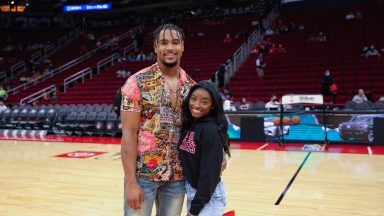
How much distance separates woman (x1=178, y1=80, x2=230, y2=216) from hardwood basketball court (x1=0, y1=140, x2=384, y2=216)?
2.17 meters

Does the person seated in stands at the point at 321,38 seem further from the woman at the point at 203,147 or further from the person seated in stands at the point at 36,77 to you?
the woman at the point at 203,147

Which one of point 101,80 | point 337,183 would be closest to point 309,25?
point 101,80

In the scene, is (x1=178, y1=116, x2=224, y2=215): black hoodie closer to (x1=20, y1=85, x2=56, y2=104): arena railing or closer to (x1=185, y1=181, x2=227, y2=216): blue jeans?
(x1=185, y1=181, x2=227, y2=216): blue jeans

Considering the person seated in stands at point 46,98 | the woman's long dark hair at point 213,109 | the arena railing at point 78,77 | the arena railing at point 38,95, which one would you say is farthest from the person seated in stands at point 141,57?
the woman's long dark hair at point 213,109

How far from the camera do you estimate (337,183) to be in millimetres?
5285

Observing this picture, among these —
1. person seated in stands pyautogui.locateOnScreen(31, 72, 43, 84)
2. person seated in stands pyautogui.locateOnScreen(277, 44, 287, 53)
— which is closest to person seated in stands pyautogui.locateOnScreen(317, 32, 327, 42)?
person seated in stands pyautogui.locateOnScreen(277, 44, 287, 53)

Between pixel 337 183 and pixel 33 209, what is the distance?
383 cm

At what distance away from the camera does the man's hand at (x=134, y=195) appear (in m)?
1.81

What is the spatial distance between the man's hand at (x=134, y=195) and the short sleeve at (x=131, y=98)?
0.35 metres

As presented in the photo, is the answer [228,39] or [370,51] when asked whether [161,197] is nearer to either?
[370,51]

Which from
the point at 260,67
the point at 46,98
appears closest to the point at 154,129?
the point at 260,67

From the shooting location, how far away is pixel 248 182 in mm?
5391

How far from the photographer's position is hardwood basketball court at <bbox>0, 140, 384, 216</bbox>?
13.6 ft

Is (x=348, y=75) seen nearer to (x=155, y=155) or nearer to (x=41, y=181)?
(x=41, y=181)
